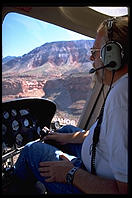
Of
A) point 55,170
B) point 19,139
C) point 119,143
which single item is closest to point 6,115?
point 19,139

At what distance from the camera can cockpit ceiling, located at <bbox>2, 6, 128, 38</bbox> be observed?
170 cm

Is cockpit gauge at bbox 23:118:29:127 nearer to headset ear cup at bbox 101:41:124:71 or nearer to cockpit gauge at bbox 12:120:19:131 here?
cockpit gauge at bbox 12:120:19:131

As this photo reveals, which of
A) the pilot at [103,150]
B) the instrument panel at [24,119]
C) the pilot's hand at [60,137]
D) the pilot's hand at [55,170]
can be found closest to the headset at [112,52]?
the pilot at [103,150]

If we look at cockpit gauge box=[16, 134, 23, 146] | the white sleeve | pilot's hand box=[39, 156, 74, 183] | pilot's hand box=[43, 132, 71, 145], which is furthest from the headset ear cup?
cockpit gauge box=[16, 134, 23, 146]

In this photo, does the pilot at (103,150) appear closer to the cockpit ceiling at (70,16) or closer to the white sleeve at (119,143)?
the white sleeve at (119,143)

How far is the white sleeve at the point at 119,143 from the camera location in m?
0.83

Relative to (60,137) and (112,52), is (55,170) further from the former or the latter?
(112,52)

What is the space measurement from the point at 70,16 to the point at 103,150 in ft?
4.11

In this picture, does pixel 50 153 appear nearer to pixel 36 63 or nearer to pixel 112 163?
pixel 112 163

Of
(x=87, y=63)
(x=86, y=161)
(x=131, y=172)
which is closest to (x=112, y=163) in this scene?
(x=131, y=172)

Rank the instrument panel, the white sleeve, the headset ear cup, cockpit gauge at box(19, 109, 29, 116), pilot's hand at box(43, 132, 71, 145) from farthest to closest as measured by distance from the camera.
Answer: cockpit gauge at box(19, 109, 29, 116) → the instrument panel → pilot's hand at box(43, 132, 71, 145) → the headset ear cup → the white sleeve

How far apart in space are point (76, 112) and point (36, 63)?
37.0 inches

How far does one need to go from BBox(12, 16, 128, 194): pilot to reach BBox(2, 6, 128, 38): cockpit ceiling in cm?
64

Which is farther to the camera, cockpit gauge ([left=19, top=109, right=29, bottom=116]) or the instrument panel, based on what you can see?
cockpit gauge ([left=19, top=109, right=29, bottom=116])
